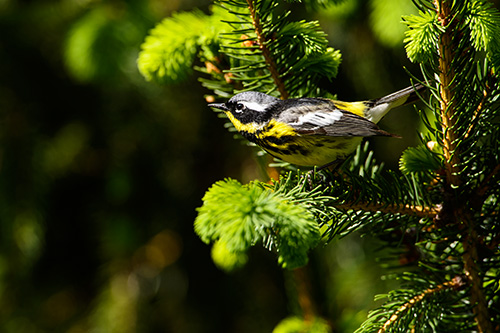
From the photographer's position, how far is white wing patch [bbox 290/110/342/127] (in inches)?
61.3

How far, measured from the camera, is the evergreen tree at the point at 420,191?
105 centimetres

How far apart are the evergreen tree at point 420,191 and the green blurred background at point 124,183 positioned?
1.04 m

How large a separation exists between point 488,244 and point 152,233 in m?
1.78

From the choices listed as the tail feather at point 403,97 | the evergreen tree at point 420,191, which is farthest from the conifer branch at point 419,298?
the tail feather at point 403,97

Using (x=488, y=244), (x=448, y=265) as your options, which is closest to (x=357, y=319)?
(x=448, y=265)

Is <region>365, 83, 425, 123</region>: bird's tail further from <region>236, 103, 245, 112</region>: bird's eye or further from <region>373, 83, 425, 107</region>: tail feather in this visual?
<region>236, 103, 245, 112</region>: bird's eye

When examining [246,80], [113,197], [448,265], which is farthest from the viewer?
[113,197]

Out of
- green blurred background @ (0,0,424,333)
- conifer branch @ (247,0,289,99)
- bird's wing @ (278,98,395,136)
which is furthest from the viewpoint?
green blurred background @ (0,0,424,333)

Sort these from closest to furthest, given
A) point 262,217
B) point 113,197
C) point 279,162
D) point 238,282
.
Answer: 1. point 262,217
2. point 279,162
3. point 113,197
4. point 238,282

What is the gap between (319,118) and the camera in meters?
1.60

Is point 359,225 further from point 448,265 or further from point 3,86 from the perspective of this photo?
point 3,86

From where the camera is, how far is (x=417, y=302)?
118 centimetres

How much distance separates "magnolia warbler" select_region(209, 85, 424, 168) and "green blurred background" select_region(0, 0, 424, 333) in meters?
0.86

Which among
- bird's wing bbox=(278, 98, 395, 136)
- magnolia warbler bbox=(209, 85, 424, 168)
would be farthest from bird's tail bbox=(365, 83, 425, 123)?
bird's wing bbox=(278, 98, 395, 136)
